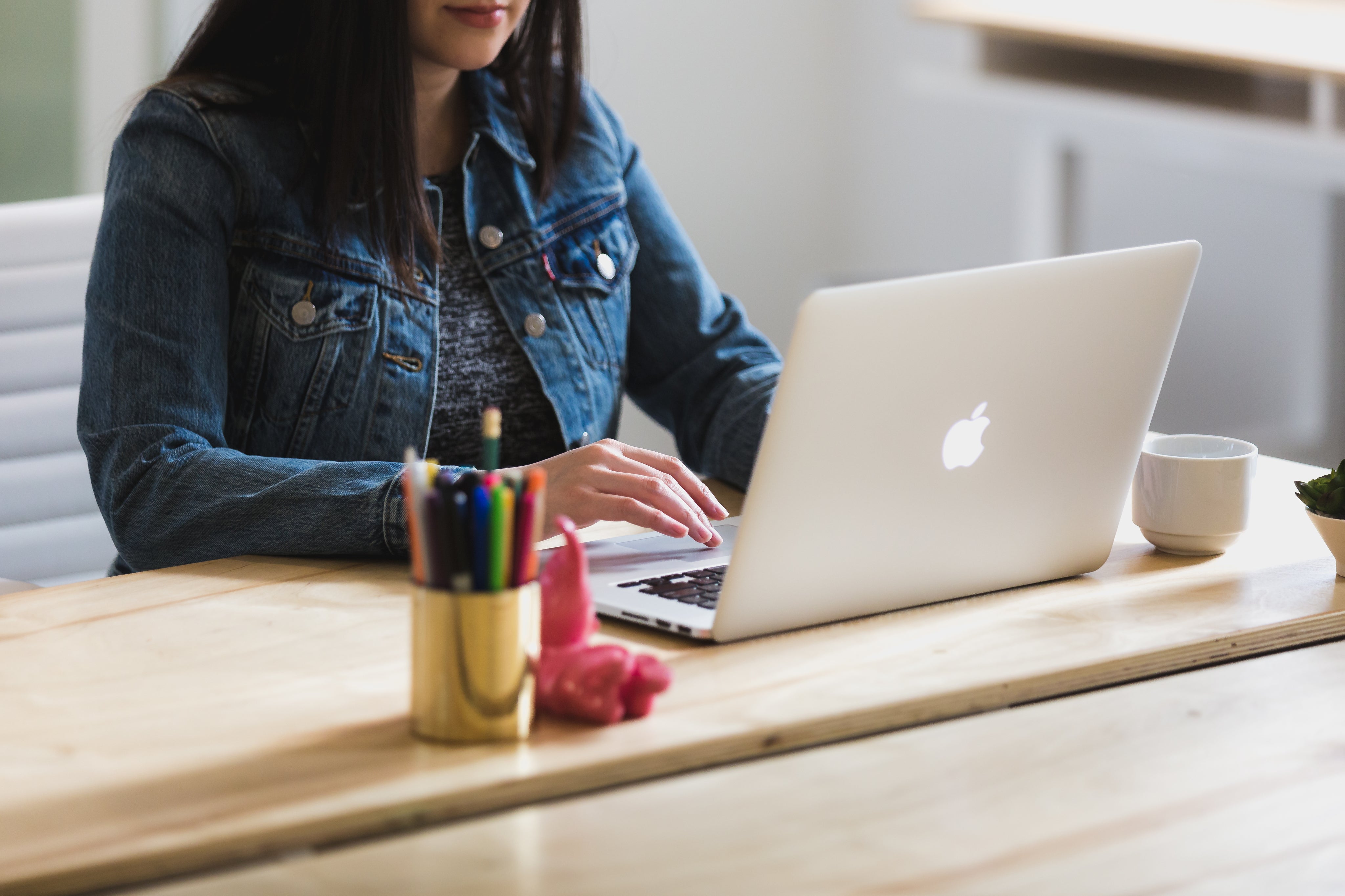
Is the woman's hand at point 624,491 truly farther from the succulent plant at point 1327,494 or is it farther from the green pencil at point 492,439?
the succulent plant at point 1327,494

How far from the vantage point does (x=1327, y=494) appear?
4.00ft

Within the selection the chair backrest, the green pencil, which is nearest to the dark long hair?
the chair backrest

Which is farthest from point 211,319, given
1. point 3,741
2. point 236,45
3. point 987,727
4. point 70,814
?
point 987,727

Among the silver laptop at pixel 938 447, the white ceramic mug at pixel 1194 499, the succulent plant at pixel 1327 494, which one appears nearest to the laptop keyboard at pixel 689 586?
the silver laptop at pixel 938 447

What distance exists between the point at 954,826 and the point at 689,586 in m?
0.37

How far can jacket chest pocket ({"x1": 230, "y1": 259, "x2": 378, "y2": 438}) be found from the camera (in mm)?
1457

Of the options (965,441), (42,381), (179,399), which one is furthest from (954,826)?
(42,381)

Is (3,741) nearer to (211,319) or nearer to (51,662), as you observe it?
(51,662)

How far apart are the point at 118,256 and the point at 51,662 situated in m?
0.46

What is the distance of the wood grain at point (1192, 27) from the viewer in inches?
95.7

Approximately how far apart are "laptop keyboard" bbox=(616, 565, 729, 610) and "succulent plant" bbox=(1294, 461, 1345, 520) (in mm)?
462

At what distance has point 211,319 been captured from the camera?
4.55 ft

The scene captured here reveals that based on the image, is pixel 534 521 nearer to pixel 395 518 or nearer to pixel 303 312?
pixel 395 518

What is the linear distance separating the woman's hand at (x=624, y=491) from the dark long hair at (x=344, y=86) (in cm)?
38
